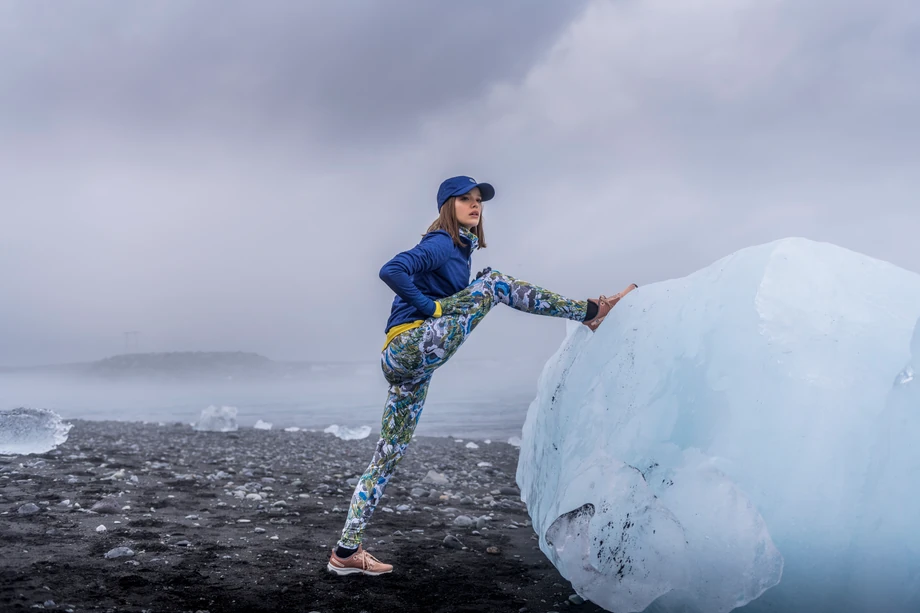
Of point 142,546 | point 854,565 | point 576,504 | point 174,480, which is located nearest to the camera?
point 854,565

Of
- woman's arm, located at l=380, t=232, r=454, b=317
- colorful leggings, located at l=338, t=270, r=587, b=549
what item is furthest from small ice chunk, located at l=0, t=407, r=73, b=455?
woman's arm, located at l=380, t=232, r=454, b=317

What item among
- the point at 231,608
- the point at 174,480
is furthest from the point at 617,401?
the point at 174,480

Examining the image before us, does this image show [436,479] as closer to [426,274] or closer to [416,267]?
[426,274]

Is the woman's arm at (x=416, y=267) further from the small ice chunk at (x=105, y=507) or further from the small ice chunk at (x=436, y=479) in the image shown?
the small ice chunk at (x=436, y=479)

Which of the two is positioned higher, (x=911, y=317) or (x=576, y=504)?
(x=911, y=317)

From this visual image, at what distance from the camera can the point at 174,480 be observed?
681 centimetres

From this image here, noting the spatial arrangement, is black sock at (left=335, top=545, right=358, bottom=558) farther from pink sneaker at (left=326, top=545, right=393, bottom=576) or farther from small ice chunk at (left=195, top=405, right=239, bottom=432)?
small ice chunk at (left=195, top=405, right=239, bottom=432)

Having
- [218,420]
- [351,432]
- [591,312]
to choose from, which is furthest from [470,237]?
[218,420]

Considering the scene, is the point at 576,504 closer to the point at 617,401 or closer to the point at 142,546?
the point at 617,401

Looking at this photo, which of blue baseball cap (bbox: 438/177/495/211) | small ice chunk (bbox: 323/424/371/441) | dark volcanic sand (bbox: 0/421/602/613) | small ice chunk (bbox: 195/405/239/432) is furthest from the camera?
small ice chunk (bbox: 195/405/239/432)

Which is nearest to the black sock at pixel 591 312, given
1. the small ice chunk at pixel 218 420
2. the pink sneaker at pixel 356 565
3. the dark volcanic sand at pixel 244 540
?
the dark volcanic sand at pixel 244 540

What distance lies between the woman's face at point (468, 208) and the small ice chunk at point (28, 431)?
7.34m

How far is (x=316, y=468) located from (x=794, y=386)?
662 cm

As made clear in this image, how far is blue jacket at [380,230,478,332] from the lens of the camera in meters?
3.41
